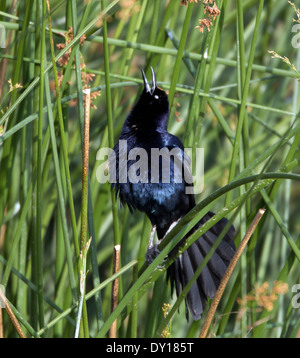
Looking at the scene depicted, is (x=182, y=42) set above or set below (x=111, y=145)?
above

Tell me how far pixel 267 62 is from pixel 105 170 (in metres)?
1.10

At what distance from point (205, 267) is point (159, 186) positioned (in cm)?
34

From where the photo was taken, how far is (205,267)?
178cm

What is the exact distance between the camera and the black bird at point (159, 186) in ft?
5.94

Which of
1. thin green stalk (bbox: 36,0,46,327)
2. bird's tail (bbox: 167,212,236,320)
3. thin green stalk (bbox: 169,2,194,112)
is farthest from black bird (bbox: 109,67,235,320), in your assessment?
thin green stalk (bbox: 36,0,46,327)

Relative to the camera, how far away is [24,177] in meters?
1.59

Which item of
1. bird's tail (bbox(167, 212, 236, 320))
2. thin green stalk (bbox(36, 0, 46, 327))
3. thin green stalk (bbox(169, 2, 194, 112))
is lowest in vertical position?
bird's tail (bbox(167, 212, 236, 320))

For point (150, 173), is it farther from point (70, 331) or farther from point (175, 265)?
point (70, 331)

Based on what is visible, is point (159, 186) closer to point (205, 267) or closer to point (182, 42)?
point (205, 267)

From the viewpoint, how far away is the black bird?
1.81 meters

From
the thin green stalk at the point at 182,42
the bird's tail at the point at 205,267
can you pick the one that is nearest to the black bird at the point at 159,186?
the bird's tail at the point at 205,267

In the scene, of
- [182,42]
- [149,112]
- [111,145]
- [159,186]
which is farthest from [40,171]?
[149,112]

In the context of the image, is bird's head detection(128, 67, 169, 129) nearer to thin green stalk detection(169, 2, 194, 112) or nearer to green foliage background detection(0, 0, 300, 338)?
green foliage background detection(0, 0, 300, 338)
